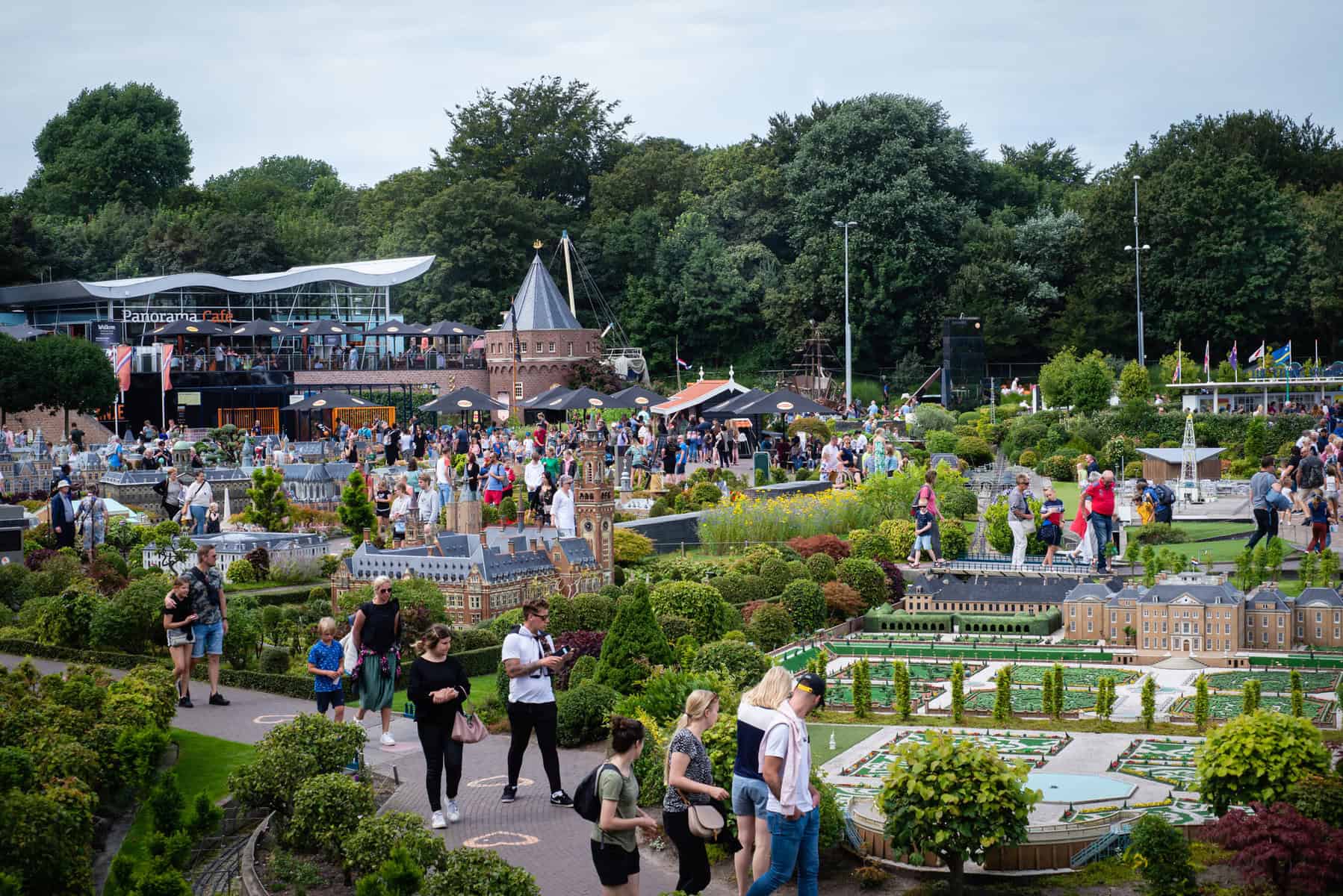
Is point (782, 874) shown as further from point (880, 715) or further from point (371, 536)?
point (371, 536)

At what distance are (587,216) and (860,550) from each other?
2120 inches

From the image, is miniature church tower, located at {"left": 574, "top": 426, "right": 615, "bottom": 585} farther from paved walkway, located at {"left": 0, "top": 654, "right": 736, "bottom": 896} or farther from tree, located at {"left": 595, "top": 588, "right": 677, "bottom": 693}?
tree, located at {"left": 595, "top": 588, "right": 677, "bottom": 693}

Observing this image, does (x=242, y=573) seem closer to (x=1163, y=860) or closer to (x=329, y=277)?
(x=1163, y=860)

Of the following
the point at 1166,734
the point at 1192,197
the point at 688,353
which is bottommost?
the point at 1166,734

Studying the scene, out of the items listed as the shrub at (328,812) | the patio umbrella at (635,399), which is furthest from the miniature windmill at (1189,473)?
the shrub at (328,812)

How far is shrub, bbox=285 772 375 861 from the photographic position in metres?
11.3

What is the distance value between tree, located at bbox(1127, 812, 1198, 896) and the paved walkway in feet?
9.24

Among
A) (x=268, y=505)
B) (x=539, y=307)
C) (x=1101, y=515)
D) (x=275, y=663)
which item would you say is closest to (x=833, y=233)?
(x=539, y=307)

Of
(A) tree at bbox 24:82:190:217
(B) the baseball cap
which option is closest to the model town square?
(B) the baseball cap

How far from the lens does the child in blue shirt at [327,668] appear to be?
13898 mm

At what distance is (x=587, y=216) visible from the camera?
76188mm

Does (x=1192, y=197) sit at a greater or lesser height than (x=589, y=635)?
greater

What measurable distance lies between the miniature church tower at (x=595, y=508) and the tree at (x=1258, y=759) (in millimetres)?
12476

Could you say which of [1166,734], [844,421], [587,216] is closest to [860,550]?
[1166,734]
